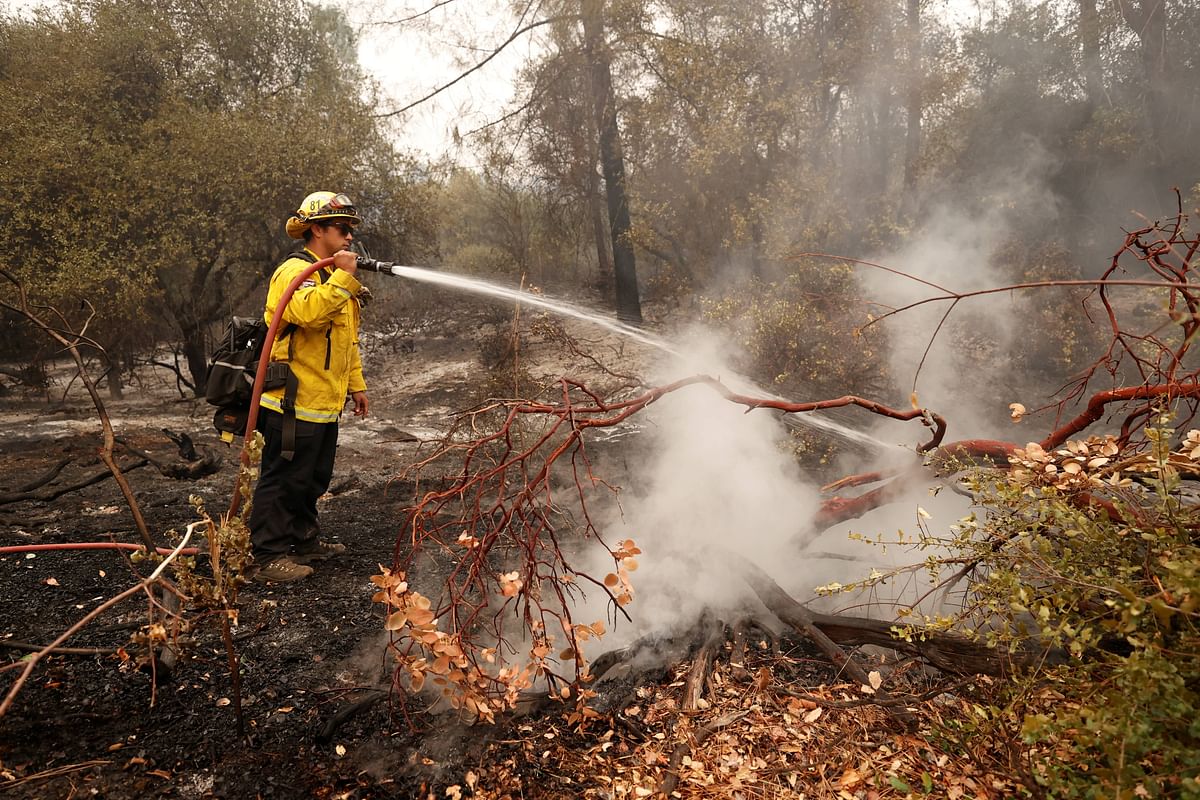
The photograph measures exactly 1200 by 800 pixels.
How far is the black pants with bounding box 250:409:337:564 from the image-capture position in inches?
149

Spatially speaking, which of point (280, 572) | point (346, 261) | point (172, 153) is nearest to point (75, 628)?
point (346, 261)

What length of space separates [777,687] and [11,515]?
5916 mm

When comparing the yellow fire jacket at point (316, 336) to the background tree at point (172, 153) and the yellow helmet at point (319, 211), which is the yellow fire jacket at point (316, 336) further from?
the background tree at point (172, 153)

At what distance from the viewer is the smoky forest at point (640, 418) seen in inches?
90.3

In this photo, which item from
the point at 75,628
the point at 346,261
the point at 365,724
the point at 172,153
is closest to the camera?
the point at 75,628

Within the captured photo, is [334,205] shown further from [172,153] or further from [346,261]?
[172,153]

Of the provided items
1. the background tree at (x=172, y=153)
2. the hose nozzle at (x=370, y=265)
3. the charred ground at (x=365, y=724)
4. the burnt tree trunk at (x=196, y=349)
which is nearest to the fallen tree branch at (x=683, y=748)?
the charred ground at (x=365, y=724)

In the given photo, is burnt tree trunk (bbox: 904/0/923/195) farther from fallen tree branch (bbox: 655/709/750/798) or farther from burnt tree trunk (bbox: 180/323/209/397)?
burnt tree trunk (bbox: 180/323/209/397)

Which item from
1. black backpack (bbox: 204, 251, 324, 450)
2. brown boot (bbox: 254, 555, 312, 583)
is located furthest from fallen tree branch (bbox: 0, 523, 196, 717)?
brown boot (bbox: 254, 555, 312, 583)

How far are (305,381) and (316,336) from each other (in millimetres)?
273

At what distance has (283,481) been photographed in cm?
384

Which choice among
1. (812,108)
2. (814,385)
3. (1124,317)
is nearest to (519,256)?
(812,108)

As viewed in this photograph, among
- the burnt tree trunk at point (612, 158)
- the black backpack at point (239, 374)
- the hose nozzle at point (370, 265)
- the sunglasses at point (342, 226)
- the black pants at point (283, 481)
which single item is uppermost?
the burnt tree trunk at point (612, 158)

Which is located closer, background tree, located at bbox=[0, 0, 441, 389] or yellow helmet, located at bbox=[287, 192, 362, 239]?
yellow helmet, located at bbox=[287, 192, 362, 239]
